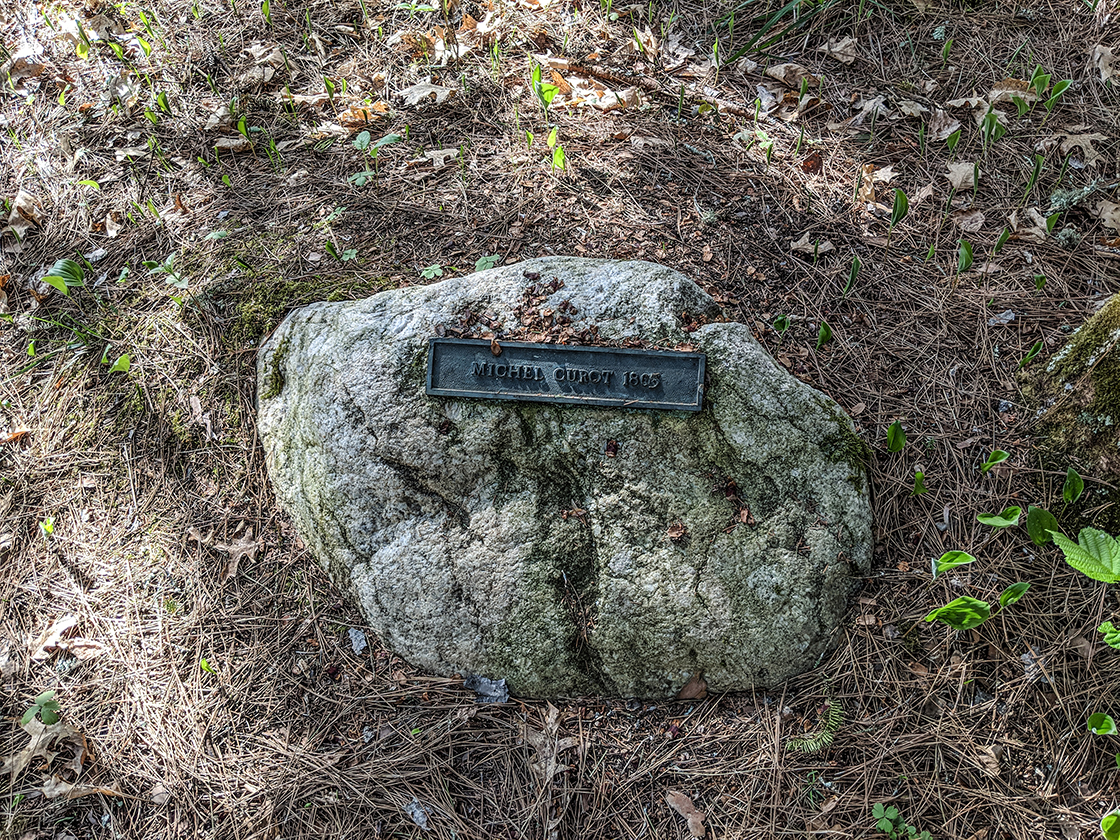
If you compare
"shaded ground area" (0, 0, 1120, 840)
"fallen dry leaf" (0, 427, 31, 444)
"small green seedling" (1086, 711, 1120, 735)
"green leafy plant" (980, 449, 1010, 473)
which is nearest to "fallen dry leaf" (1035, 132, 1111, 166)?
"shaded ground area" (0, 0, 1120, 840)

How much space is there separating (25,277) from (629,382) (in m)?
Answer: 3.53

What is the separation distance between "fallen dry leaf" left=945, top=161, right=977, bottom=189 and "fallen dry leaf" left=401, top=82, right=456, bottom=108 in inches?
112

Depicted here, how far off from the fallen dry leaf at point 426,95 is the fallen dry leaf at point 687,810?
3829 millimetres

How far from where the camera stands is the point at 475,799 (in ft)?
8.18

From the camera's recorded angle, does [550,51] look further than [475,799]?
Yes

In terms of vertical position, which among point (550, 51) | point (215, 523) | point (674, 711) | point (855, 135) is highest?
point (550, 51)

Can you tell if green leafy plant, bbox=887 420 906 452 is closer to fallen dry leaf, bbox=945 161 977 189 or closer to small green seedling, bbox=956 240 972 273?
small green seedling, bbox=956 240 972 273

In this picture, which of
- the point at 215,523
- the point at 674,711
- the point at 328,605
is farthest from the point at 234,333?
the point at 674,711

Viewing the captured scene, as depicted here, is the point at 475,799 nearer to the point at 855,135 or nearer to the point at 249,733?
the point at 249,733

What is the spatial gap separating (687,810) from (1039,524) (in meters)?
1.59

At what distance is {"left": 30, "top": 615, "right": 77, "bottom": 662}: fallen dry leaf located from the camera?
293 centimetres

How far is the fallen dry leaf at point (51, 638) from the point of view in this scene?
293 centimetres

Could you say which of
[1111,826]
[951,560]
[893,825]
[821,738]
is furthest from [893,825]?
[951,560]

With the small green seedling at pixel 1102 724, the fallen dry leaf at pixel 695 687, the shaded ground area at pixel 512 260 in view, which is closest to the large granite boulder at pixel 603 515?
the fallen dry leaf at pixel 695 687
